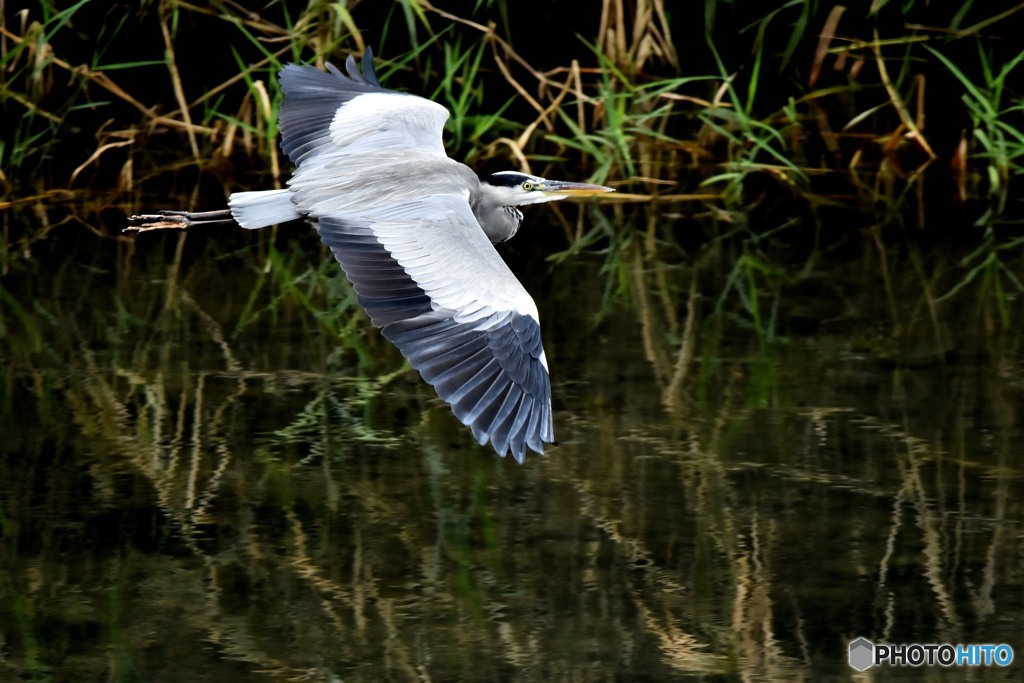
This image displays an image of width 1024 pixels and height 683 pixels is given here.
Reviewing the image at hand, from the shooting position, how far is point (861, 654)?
438cm

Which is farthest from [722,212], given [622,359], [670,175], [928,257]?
[622,359]

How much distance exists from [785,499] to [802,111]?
4.67 metres

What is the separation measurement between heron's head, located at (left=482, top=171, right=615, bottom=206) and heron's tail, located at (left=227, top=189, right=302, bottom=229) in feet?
2.77

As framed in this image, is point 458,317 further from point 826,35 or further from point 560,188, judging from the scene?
point 826,35

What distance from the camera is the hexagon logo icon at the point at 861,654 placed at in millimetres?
4336

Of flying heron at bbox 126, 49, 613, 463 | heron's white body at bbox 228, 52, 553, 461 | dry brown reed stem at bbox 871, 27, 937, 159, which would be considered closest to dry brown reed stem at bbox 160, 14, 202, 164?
flying heron at bbox 126, 49, 613, 463

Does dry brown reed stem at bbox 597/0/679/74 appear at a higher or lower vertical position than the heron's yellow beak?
higher

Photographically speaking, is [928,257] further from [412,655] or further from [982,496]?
[412,655]

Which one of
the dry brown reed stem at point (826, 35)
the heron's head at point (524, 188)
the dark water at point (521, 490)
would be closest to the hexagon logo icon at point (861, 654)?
the dark water at point (521, 490)

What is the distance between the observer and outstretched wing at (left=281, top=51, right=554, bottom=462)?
15.1ft

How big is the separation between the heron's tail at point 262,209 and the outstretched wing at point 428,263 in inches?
1.7

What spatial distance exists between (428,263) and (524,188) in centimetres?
124

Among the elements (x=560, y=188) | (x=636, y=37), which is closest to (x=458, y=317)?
(x=560, y=188)

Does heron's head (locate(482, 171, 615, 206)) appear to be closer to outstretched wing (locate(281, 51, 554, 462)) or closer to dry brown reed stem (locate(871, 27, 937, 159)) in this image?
outstretched wing (locate(281, 51, 554, 462))
